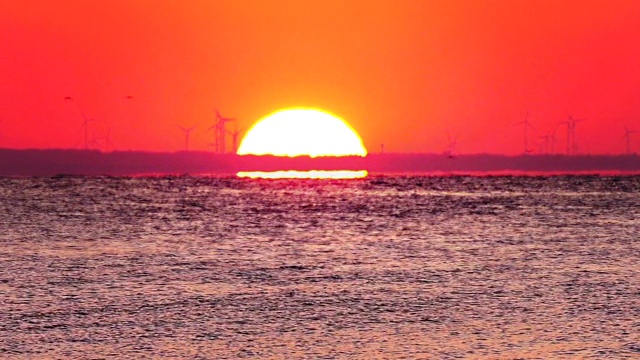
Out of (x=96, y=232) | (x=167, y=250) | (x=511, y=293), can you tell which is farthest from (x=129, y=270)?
(x=96, y=232)

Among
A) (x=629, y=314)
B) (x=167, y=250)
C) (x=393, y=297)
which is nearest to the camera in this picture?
(x=629, y=314)

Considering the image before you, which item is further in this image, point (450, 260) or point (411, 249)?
point (411, 249)

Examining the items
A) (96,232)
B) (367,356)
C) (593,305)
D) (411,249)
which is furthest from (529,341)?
(96,232)

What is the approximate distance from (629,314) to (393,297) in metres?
3.10

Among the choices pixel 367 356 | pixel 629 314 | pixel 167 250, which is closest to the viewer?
pixel 367 356

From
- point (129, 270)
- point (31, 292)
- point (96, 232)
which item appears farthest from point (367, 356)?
point (96, 232)

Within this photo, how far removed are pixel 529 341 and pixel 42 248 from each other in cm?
1463

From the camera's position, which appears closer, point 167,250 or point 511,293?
point 511,293

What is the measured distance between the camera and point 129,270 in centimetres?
1720

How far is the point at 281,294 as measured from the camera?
13.9 m

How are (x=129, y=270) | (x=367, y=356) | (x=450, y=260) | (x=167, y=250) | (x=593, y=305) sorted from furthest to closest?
(x=167, y=250) → (x=450, y=260) → (x=129, y=270) → (x=593, y=305) → (x=367, y=356)

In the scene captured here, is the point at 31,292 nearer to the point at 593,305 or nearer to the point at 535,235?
the point at 593,305

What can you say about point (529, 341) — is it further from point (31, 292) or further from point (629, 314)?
point (31, 292)

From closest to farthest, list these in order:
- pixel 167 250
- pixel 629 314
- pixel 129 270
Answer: pixel 629 314, pixel 129 270, pixel 167 250
